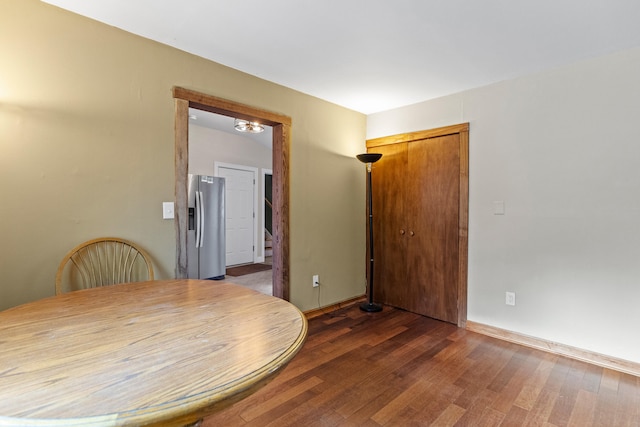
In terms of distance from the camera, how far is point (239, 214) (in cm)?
601

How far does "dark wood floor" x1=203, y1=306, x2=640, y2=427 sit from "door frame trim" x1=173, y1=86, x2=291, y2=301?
2.78 ft

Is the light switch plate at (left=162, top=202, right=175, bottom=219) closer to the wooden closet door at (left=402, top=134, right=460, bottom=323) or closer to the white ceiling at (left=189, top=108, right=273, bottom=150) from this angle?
the wooden closet door at (left=402, top=134, right=460, bottom=323)

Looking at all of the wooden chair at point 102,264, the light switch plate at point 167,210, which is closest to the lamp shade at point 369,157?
the light switch plate at point 167,210

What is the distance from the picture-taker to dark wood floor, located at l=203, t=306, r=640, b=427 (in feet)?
5.48

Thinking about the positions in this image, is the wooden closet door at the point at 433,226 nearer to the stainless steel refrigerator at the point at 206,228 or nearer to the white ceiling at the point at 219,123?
the white ceiling at the point at 219,123

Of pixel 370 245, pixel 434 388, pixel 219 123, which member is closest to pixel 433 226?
pixel 370 245

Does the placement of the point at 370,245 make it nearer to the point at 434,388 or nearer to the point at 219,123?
the point at 434,388

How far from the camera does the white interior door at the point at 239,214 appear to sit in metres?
5.80

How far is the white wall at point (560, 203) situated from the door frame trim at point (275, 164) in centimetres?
170

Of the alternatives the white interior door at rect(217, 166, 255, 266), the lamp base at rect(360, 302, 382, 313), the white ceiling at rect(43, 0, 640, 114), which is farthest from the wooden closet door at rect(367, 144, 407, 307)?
the white interior door at rect(217, 166, 255, 266)

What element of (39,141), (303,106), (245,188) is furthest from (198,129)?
(39,141)

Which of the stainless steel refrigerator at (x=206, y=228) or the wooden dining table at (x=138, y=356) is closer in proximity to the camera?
the wooden dining table at (x=138, y=356)

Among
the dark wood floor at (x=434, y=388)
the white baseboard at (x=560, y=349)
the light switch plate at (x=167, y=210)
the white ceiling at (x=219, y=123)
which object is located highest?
the white ceiling at (x=219, y=123)

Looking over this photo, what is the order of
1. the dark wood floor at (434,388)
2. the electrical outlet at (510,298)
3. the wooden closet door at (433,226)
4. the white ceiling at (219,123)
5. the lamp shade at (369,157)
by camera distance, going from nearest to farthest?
the dark wood floor at (434,388) → the electrical outlet at (510,298) → the wooden closet door at (433,226) → the lamp shade at (369,157) → the white ceiling at (219,123)
